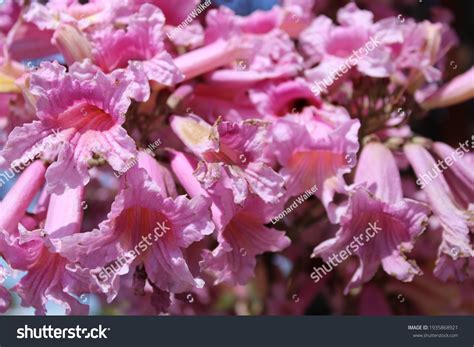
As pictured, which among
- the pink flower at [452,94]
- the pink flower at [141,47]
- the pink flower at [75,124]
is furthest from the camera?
the pink flower at [452,94]

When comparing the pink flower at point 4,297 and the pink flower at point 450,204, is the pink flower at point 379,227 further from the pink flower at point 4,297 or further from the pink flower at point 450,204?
the pink flower at point 4,297

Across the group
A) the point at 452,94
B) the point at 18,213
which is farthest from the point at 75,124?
the point at 452,94

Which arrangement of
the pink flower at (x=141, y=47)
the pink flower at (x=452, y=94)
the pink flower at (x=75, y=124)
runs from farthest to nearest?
the pink flower at (x=452, y=94)
the pink flower at (x=141, y=47)
the pink flower at (x=75, y=124)

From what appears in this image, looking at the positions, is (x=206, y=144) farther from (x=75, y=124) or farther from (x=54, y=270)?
(x=54, y=270)

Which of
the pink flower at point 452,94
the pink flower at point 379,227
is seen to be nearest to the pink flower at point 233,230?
the pink flower at point 379,227

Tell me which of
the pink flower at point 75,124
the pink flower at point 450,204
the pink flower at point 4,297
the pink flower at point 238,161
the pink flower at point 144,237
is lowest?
the pink flower at point 450,204
